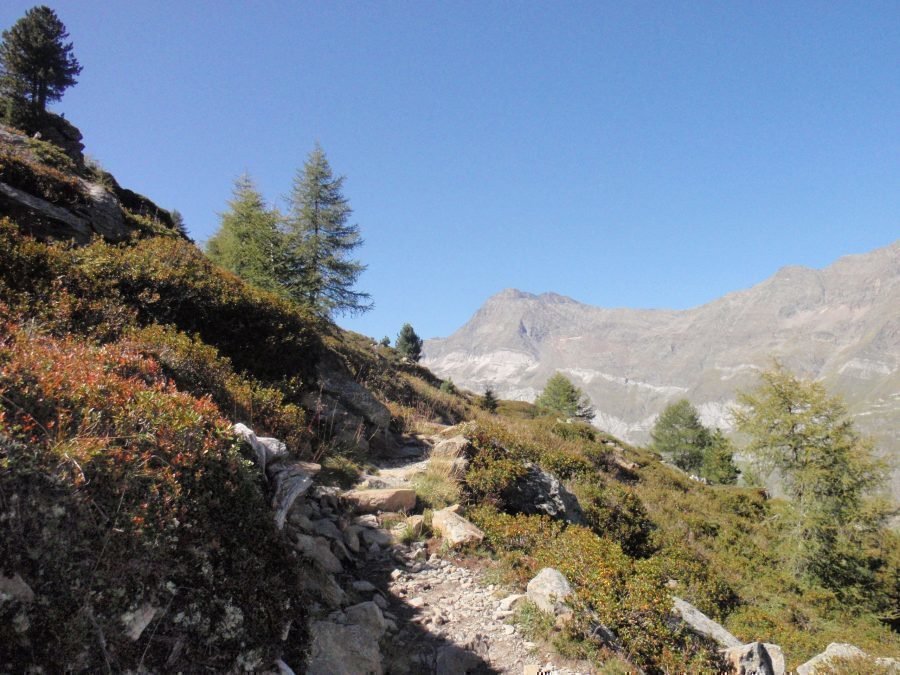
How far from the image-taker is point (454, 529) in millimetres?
6738

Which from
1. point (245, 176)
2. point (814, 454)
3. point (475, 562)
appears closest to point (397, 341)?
point (245, 176)

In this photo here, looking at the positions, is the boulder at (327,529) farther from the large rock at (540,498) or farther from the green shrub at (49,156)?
the green shrub at (49,156)

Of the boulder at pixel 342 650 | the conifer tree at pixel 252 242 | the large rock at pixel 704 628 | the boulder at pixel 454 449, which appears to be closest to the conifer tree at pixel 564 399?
the conifer tree at pixel 252 242

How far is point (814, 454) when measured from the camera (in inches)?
603

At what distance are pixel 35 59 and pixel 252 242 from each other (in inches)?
1045

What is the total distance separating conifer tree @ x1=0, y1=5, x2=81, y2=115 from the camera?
29.4 metres

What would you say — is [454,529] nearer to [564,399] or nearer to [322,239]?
[322,239]

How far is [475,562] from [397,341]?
191 feet

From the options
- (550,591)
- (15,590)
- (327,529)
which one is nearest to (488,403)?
(327,529)

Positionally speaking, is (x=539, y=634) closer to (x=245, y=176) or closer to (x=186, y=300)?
(x=186, y=300)

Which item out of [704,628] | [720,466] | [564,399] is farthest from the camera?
[564,399]

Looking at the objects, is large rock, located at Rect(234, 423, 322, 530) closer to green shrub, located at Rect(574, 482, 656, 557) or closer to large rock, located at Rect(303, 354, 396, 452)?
large rock, located at Rect(303, 354, 396, 452)

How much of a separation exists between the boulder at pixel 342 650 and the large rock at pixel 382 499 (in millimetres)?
2985

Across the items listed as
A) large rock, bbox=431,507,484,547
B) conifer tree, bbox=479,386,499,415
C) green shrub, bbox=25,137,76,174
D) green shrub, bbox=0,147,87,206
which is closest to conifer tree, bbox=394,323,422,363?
conifer tree, bbox=479,386,499,415
